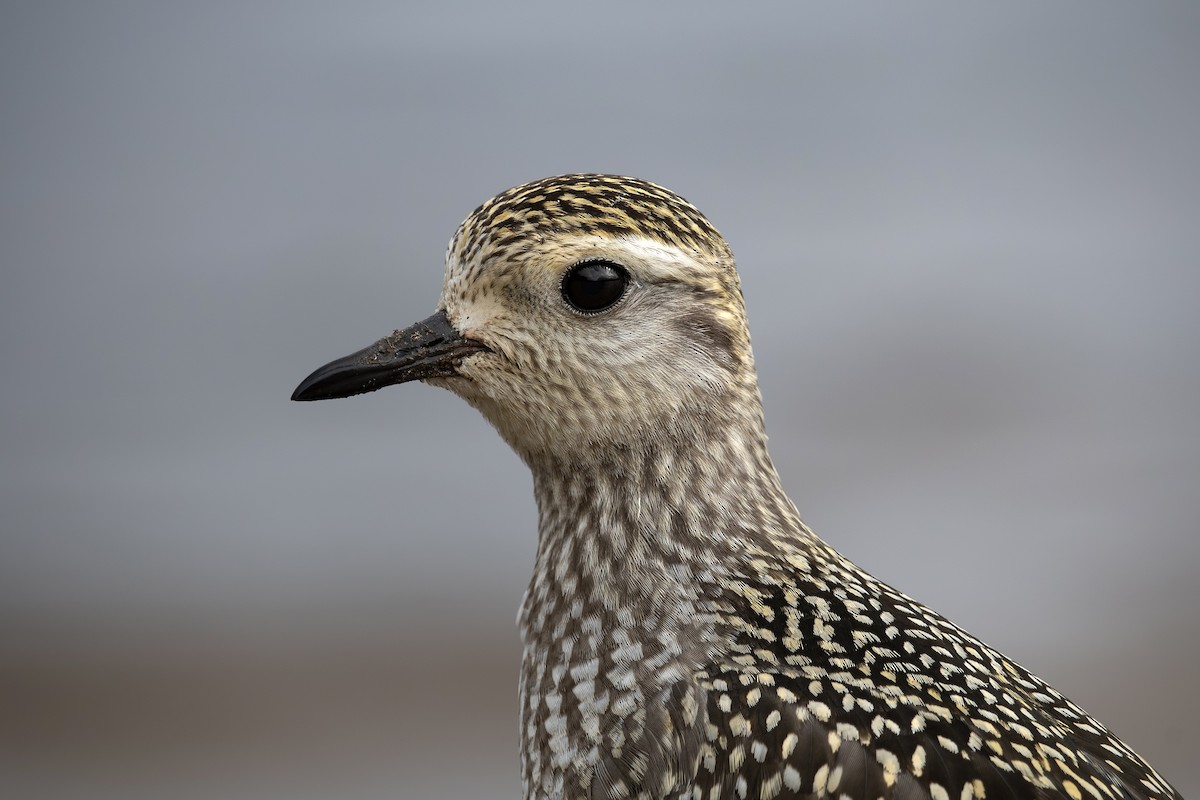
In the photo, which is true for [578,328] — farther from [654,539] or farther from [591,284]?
[654,539]

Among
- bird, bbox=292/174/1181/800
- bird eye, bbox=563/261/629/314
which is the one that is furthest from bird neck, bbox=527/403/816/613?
bird eye, bbox=563/261/629/314

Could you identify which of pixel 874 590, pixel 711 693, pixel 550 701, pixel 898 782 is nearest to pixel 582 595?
pixel 550 701

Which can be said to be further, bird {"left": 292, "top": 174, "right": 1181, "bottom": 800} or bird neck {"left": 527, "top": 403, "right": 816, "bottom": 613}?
bird neck {"left": 527, "top": 403, "right": 816, "bottom": 613}

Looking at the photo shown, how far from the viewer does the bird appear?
3.02 m

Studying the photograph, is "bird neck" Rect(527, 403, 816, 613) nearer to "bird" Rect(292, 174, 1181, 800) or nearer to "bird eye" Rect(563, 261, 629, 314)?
"bird" Rect(292, 174, 1181, 800)

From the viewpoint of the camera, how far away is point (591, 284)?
3354mm

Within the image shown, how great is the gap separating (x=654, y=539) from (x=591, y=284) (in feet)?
2.23

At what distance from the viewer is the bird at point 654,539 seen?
3.02 metres

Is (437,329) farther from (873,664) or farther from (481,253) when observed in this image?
(873,664)

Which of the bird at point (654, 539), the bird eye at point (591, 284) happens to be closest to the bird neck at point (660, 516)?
the bird at point (654, 539)

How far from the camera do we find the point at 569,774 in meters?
3.19

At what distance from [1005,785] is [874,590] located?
0.76m

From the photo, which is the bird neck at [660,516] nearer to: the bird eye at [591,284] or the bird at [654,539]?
the bird at [654,539]

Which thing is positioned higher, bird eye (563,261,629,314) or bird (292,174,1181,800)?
bird eye (563,261,629,314)
